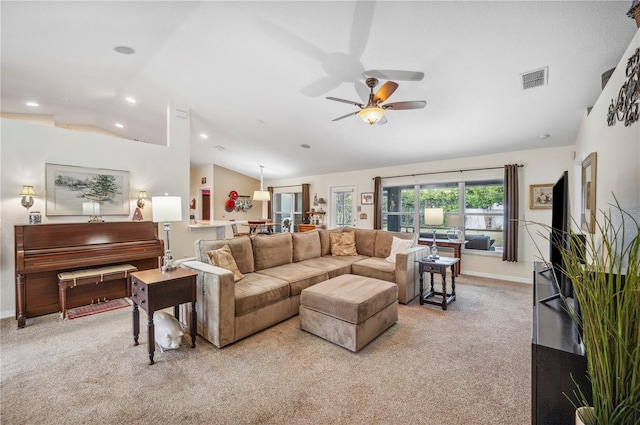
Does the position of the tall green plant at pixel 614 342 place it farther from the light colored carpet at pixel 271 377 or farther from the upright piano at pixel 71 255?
the upright piano at pixel 71 255

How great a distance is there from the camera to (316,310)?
2.77m

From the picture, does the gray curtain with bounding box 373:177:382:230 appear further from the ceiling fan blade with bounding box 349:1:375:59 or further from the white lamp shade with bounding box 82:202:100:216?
the white lamp shade with bounding box 82:202:100:216

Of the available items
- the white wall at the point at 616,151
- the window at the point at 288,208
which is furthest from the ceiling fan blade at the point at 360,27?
the window at the point at 288,208

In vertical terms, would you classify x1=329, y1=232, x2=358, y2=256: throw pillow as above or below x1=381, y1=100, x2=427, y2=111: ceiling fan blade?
below

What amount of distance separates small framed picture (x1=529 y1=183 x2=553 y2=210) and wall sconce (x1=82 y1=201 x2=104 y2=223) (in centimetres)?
694

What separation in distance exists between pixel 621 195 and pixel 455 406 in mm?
1912

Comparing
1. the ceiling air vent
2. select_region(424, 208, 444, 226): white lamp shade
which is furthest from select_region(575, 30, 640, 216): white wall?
select_region(424, 208, 444, 226): white lamp shade

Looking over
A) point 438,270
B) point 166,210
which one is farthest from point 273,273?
point 438,270

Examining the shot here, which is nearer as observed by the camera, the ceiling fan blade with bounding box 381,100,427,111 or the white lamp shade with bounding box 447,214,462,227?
the ceiling fan blade with bounding box 381,100,427,111

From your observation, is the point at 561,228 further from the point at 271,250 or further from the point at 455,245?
the point at 455,245

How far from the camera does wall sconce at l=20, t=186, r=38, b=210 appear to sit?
3364 millimetres

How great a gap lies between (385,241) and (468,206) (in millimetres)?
2250

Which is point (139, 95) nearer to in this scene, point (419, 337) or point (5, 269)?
point (5, 269)

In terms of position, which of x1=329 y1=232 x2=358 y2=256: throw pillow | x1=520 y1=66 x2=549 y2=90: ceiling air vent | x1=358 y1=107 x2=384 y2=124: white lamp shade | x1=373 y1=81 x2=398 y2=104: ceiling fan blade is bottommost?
x1=329 y1=232 x2=358 y2=256: throw pillow
